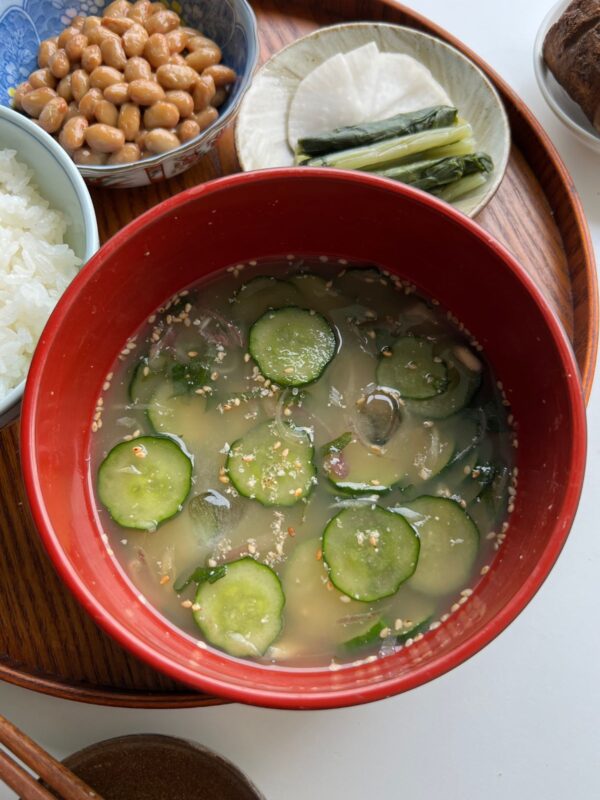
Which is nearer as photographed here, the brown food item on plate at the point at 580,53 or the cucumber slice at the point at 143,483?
the cucumber slice at the point at 143,483

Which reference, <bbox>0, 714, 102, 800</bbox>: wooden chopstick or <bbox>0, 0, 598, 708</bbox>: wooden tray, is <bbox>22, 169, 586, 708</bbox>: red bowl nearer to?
<bbox>0, 0, 598, 708</bbox>: wooden tray

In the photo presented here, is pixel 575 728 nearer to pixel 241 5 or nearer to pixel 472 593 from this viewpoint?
pixel 472 593

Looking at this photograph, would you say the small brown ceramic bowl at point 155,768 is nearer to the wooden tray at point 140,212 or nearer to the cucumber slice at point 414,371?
the wooden tray at point 140,212

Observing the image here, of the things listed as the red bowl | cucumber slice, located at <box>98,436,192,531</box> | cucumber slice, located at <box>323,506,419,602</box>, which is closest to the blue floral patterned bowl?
the red bowl

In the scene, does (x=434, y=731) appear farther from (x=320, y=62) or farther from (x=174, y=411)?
(x=320, y=62)

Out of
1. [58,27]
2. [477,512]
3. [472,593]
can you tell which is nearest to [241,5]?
[58,27]

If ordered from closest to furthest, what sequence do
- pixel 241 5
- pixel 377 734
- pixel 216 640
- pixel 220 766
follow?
pixel 216 640 < pixel 220 766 < pixel 377 734 < pixel 241 5

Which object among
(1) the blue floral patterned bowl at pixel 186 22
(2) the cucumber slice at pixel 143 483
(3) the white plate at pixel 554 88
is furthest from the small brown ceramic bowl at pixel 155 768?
(3) the white plate at pixel 554 88

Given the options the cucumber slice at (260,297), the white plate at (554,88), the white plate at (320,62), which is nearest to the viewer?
the cucumber slice at (260,297)
